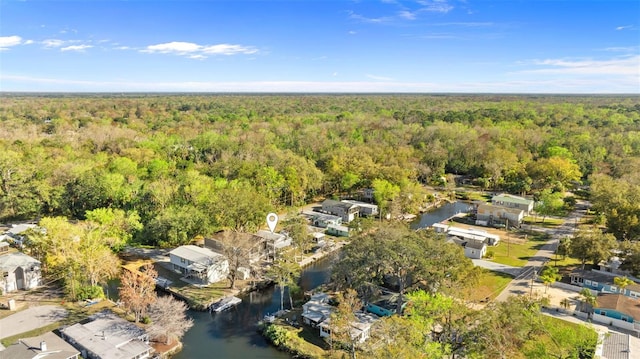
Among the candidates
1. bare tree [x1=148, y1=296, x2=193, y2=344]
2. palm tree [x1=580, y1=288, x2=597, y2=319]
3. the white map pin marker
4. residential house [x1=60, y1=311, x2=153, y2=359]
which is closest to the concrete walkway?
residential house [x1=60, y1=311, x2=153, y2=359]

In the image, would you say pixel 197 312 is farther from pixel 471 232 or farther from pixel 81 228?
pixel 471 232

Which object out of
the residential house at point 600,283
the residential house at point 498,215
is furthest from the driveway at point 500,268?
the residential house at point 498,215

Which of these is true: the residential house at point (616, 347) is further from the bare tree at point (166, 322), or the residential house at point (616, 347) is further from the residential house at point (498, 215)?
the residential house at point (498, 215)

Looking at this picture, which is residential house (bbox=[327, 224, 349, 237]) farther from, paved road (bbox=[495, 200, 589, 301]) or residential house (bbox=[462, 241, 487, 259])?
paved road (bbox=[495, 200, 589, 301])

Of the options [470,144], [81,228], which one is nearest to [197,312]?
[81,228]

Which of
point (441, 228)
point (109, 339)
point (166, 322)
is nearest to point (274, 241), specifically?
point (166, 322)
